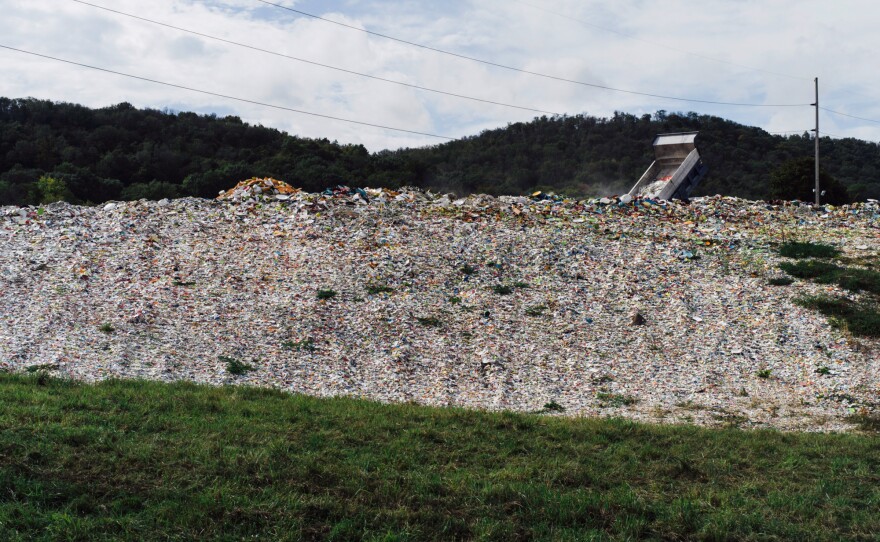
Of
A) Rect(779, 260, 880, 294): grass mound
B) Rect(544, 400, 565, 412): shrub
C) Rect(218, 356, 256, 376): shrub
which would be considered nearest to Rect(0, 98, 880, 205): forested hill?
Rect(218, 356, 256, 376): shrub

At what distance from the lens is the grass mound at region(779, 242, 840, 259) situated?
52.3 ft

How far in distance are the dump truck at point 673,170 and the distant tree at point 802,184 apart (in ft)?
38.6

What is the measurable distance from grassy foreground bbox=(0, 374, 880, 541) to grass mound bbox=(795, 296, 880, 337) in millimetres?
5468

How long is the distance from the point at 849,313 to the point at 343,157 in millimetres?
28011

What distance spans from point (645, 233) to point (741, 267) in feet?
8.46

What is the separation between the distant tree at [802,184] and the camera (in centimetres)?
3123

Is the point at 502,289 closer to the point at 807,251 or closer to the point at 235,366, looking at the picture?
the point at 235,366

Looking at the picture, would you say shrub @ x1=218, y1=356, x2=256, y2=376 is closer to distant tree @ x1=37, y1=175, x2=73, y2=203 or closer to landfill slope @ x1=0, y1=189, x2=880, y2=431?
landfill slope @ x1=0, y1=189, x2=880, y2=431

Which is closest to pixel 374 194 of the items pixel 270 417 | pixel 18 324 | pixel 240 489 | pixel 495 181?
pixel 18 324

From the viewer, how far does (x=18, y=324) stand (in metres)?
10.7

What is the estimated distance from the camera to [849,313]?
1298 cm

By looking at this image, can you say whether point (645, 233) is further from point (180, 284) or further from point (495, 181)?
point (495, 181)

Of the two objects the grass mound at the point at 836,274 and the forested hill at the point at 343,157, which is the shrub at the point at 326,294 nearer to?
the grass mound at the point at 836,274

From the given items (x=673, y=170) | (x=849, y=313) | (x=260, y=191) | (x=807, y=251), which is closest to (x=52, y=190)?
(x=260, y=191)
